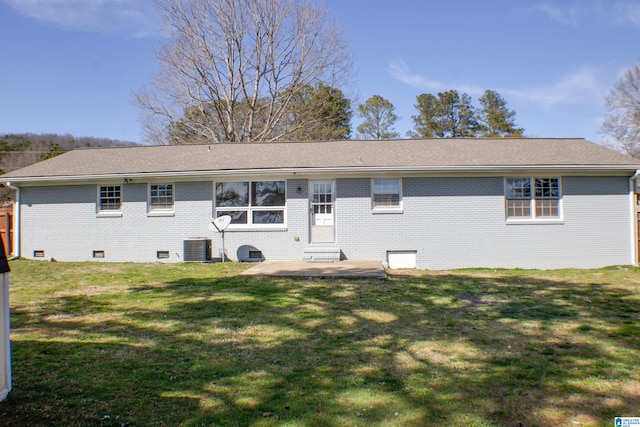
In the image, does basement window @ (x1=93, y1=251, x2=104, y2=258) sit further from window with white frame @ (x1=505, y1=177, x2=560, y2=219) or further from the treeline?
the treeline

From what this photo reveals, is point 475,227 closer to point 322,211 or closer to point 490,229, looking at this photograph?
point 490,229

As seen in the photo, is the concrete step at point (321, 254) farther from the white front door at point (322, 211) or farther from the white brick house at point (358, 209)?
the white front door at point (322, 211)

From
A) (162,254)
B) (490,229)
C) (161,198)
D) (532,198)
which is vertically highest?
(161,198)

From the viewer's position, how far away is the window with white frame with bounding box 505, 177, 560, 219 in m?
12.7

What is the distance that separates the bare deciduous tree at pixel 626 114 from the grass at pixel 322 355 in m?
30.5

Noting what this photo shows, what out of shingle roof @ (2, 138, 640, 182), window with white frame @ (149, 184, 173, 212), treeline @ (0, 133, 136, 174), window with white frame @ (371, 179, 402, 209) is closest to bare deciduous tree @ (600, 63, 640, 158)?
shingle roof @ (2, 138, 640, 182)

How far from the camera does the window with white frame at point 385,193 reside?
12742 millimetres

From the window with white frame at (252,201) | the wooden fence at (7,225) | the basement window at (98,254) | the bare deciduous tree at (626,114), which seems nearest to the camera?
the window with white frame at (252,201)

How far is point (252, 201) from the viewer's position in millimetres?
13312

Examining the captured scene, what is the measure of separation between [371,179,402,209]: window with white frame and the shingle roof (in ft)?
1.97

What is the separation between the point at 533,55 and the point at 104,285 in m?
18.9

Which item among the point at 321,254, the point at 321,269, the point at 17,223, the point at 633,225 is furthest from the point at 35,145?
the point at 633,225

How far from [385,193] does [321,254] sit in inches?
107

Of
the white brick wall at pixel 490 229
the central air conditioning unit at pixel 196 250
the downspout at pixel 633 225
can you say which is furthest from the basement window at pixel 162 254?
the downspout at pixel 633 225
